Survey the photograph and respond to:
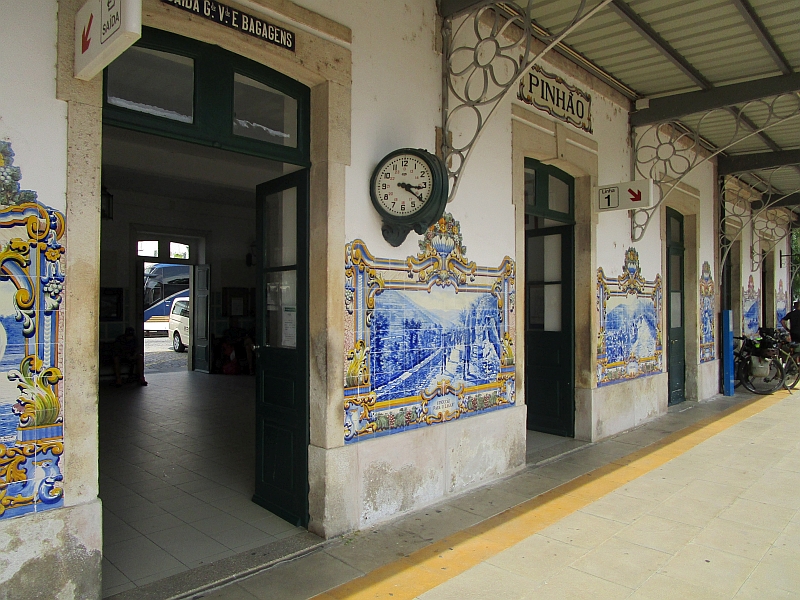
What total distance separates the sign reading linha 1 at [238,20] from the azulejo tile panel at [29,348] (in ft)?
4.08

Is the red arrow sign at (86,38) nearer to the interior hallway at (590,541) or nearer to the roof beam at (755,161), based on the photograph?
the interior hallway at (590,541)

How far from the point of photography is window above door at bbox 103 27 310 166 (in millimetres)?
3023

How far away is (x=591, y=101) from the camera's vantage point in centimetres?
654

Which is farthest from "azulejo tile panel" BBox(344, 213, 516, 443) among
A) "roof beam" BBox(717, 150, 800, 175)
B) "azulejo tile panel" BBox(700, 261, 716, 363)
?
"roof beam" BBox(717, 150, 800, 175)

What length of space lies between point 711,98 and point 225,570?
6716 millimetres

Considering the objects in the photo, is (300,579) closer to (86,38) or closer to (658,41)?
(86,38)

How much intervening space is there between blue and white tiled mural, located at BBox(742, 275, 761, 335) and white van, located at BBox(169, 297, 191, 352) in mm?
14073

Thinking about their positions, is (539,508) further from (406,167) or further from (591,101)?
(591,101)

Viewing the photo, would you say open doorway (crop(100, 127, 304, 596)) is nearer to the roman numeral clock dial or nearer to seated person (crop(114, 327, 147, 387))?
seated person (crop(114, 327, 147, 387))

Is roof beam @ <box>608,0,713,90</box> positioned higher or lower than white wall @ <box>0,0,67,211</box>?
higher

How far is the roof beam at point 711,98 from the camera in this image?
19.8 ft

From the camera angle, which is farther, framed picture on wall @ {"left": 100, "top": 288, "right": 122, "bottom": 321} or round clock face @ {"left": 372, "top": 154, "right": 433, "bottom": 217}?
framed picture on wall @ {"left": 100, "top": 288, "right": 122, "bottom": 321}

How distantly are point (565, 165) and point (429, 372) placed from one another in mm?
3096

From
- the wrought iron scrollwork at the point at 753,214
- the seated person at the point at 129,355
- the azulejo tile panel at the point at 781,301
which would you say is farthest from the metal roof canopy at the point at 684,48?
the azulejo tile panel at the point at 781,301
